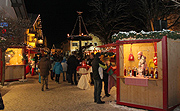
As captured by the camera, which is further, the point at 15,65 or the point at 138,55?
the point at 15,65

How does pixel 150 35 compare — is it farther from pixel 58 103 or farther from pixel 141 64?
pixel 58 103

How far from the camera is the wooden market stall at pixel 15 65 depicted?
13.3m

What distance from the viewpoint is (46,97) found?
816 cm

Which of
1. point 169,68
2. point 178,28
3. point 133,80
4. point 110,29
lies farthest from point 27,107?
point 110,29

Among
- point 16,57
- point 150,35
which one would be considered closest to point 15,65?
point 16,57

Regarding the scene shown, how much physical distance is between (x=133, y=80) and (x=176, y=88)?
4.92ft

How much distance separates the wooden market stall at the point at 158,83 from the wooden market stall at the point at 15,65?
8.99 meters

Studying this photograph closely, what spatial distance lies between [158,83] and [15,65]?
11044 mm

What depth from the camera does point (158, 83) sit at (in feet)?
19.5

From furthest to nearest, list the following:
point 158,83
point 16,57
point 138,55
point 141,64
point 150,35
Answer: point 16,57
point 138,55
point 141,64
point 150,35
point 158,83

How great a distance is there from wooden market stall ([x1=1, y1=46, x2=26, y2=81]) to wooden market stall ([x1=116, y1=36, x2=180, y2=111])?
899 centimetres

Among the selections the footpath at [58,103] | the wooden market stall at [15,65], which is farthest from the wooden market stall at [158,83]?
the wooden market stall at [15,65]

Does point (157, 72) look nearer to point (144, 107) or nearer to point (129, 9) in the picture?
point (144, 107)

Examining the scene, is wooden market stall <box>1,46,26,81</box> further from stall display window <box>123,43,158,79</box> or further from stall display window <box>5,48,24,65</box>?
stall display window <box>123,43,158,79</box>
